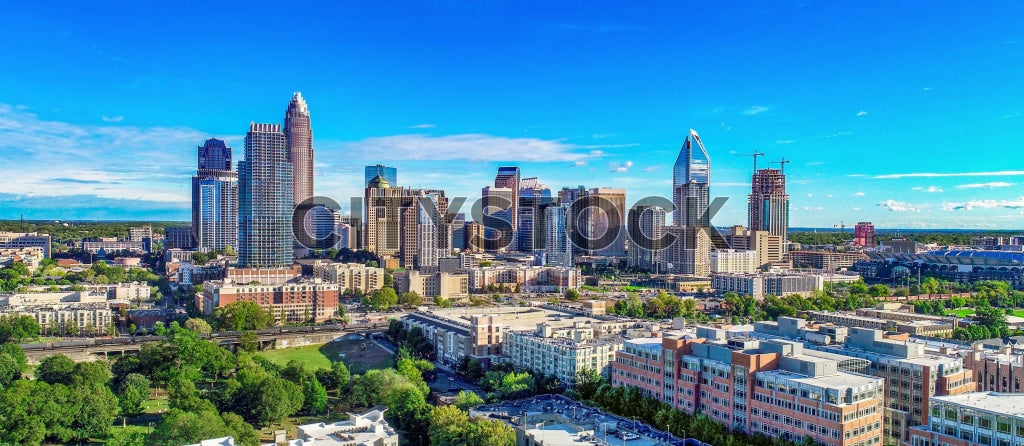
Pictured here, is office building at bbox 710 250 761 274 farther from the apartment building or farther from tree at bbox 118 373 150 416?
tree at bbox 118 373 150 416

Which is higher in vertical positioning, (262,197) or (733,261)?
(262,197)

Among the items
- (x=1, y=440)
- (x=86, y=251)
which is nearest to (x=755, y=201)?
(x=86, y=251)

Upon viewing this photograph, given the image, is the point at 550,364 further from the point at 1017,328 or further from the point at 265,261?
the point at 265,261

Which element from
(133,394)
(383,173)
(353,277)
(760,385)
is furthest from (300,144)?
(760,385)

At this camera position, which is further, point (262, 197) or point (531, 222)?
point (531, 222)

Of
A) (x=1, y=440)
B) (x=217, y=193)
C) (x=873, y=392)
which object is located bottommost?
(x=1, y=440)

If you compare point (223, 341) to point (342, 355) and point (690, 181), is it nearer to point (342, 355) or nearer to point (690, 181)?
point (342, 355)

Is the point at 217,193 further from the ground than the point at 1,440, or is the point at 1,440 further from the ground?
the point at 217,193
